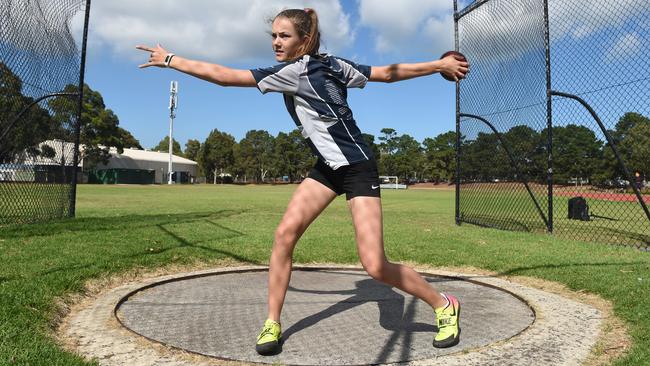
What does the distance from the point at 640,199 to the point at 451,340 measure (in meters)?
5.97

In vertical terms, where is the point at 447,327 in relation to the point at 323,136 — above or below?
below

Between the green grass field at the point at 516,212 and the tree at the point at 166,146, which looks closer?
the green grass field at the point at 516,212

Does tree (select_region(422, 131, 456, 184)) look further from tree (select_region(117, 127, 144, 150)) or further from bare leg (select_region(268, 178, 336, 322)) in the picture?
bare leg (select_region(268, 178, 336, 322))

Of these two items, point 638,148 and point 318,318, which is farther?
point 638,148

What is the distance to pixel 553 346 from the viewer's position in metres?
3.31

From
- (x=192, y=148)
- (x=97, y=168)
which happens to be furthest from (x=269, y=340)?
(x=192, y=148)

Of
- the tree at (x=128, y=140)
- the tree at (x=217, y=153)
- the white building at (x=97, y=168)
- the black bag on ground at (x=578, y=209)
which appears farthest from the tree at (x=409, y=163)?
the black bag on ground at (x=578, y=209)

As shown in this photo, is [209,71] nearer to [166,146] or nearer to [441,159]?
[441,159]

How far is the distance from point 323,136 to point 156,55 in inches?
43.6

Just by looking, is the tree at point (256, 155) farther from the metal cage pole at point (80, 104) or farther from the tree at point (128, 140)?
the metal cage pole at point (80, 104)

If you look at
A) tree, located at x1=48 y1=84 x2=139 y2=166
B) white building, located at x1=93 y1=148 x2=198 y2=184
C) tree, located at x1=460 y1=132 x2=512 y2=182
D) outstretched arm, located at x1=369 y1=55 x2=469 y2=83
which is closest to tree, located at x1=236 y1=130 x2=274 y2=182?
white building, located at x1=93 y1=148 x2=198 y2=184

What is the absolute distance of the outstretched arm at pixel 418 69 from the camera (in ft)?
11.2

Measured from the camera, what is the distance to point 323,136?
3.21 metres

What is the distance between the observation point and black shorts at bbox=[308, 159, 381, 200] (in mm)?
3252
